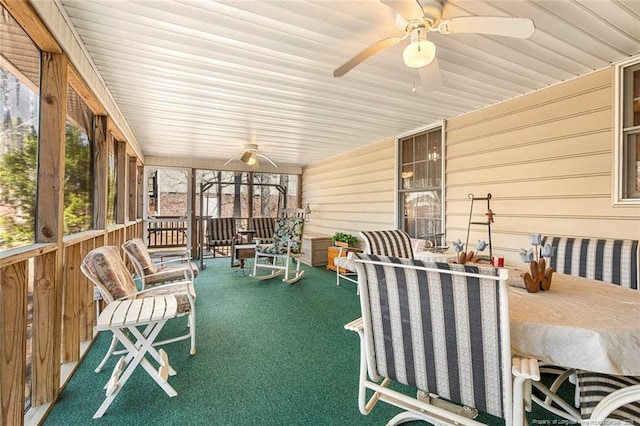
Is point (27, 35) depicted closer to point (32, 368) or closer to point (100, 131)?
point (100, 131)

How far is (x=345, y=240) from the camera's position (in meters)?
5.84

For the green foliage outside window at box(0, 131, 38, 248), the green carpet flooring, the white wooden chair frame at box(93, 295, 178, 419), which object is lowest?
the green carpet flooring

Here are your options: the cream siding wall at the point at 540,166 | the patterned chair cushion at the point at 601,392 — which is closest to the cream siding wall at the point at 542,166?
the cream siding wall at the point at 540,166

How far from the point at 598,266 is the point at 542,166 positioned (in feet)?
4.09

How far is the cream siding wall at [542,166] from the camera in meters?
2.61

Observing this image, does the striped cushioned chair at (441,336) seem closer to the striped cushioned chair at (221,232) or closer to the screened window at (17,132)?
the screened window at (17,132)

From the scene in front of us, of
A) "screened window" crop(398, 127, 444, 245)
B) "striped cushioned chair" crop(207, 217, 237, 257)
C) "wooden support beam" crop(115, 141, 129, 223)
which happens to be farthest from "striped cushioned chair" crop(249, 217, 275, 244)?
"screened window" crop(398, 127, 444, 245)

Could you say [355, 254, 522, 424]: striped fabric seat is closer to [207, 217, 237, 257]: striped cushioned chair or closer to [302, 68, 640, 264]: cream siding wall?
[302, 68, 640, 264]: cream siding wall

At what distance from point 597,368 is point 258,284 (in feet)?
14.3

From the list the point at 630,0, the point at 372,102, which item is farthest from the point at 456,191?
the point at 630,0

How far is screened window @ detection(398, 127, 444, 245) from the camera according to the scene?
14.1 feet

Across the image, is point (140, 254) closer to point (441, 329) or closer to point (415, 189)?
point (441, 329)

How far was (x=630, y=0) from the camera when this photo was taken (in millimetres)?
1793

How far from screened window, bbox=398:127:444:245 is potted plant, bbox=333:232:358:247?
1.17m
